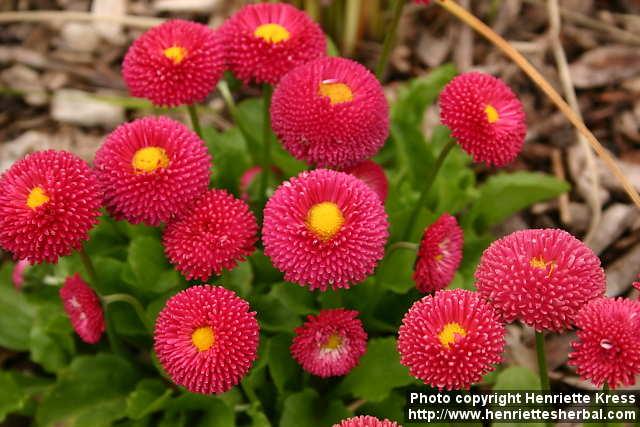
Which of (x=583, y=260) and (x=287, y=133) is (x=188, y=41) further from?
(x=583, y=260)

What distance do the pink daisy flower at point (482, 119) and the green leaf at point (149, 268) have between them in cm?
109

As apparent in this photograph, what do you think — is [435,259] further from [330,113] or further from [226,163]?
[226,163]

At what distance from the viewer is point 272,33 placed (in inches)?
101

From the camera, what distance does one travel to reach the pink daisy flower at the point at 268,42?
8.35ft

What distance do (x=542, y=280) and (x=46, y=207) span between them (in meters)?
1.34

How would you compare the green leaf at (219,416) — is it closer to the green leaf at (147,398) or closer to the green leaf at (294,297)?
the green leaf at (147,398)

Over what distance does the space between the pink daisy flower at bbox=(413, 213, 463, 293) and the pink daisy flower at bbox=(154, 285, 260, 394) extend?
1.93ft

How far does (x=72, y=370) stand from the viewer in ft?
9.06

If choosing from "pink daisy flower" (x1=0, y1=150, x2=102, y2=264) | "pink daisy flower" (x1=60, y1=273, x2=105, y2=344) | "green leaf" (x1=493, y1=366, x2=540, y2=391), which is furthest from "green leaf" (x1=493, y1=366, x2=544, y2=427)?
"pink daisy flower" (x1=0, y1=150, x2=102, y2=264)

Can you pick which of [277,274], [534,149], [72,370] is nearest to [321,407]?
[277,274]

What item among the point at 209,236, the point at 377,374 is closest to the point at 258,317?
the point at 377,374

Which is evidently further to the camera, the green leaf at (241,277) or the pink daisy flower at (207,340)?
the green leaf at (241,277)

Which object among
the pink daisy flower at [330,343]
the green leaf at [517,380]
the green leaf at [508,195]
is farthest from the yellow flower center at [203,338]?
the green leaf at [508,195]

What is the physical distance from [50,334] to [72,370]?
0.79ft
